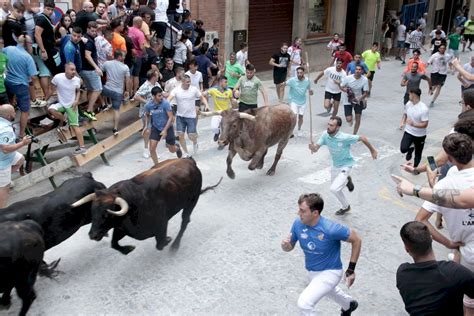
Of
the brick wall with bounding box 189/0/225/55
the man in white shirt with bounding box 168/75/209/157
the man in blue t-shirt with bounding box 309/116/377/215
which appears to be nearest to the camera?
the man in blue t-shirt with bounding box 309/116/377/215

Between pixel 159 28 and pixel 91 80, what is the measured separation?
3684mm

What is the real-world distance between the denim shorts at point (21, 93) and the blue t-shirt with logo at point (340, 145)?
5176 mm

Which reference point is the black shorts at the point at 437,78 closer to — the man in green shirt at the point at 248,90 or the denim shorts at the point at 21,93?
the man in green shirt at the point at 248,90

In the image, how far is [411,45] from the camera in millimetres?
25031

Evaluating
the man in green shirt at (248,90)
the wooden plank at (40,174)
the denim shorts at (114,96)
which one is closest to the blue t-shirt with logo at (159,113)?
the wooden plank at (40,174)

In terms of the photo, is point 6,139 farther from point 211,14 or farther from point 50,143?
point 211,14

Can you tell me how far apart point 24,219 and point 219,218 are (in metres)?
3.13

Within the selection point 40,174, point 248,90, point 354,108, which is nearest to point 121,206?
point 40,174

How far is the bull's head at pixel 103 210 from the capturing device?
6070 mm

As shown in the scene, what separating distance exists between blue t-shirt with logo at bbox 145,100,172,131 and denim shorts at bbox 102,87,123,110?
69.9 inches

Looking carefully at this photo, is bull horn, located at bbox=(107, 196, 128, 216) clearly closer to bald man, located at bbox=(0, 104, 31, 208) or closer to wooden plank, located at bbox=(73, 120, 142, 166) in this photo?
bald man, located at bbox=(0, 104, 31, 208)

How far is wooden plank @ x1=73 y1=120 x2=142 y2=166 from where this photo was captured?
32.0ft

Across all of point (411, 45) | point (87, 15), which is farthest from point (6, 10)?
point (411, 45)

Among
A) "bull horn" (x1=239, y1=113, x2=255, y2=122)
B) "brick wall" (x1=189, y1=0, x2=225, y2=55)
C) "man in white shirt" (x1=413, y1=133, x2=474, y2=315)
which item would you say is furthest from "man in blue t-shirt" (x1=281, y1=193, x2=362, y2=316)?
"brick wall" (x1=189, y1=0, x2=225, y2=55)
